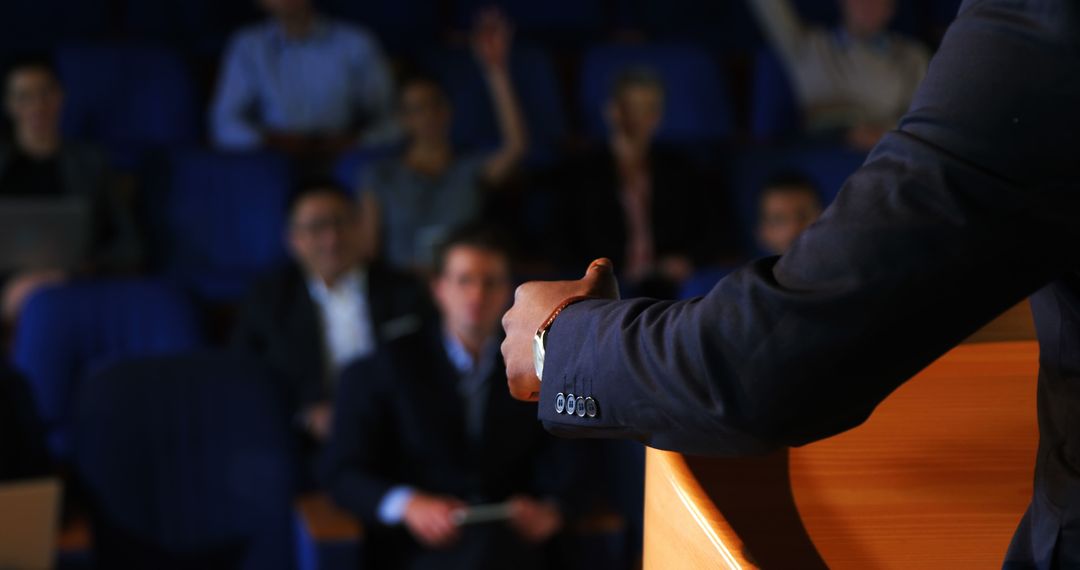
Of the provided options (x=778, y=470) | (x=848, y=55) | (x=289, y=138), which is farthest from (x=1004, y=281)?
(x=848, y=55)

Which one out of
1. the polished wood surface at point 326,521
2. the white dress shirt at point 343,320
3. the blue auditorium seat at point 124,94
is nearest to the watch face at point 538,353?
the polished wood surface at point 326,521

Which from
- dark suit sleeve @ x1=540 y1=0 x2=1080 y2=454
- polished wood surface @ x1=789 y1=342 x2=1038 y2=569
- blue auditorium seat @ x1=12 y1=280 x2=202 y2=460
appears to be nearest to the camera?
dark suit sleeve @ x1=540 y1=0 x2=1080 y2=454

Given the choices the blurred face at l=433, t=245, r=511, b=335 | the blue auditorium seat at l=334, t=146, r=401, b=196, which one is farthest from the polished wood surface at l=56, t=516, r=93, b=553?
the blue auditorium seat at l=334, t=146, r=401, b=196

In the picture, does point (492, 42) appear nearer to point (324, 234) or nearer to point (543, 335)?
point (324, 234)

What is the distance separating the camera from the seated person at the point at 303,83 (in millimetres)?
2133

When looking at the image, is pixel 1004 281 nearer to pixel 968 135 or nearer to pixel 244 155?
pixel 968 135

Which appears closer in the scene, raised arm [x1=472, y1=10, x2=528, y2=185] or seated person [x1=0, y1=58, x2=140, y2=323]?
→ seated person [x1=0, y1=58, x2=140, y2=323]

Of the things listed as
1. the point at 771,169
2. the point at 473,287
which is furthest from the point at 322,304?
the point at 771,169

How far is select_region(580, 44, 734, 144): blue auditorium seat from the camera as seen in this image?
7.55 ft

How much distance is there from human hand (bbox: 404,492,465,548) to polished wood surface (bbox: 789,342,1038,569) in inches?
33.7

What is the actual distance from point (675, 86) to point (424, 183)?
591 millimetres

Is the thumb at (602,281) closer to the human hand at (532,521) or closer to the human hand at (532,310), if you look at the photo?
the human hand at (532,310)

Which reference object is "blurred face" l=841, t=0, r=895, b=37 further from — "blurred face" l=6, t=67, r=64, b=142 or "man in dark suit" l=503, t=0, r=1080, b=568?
"man in dark suit" l=503, t=0, r=1080, b=568

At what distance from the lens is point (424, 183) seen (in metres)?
1.92
